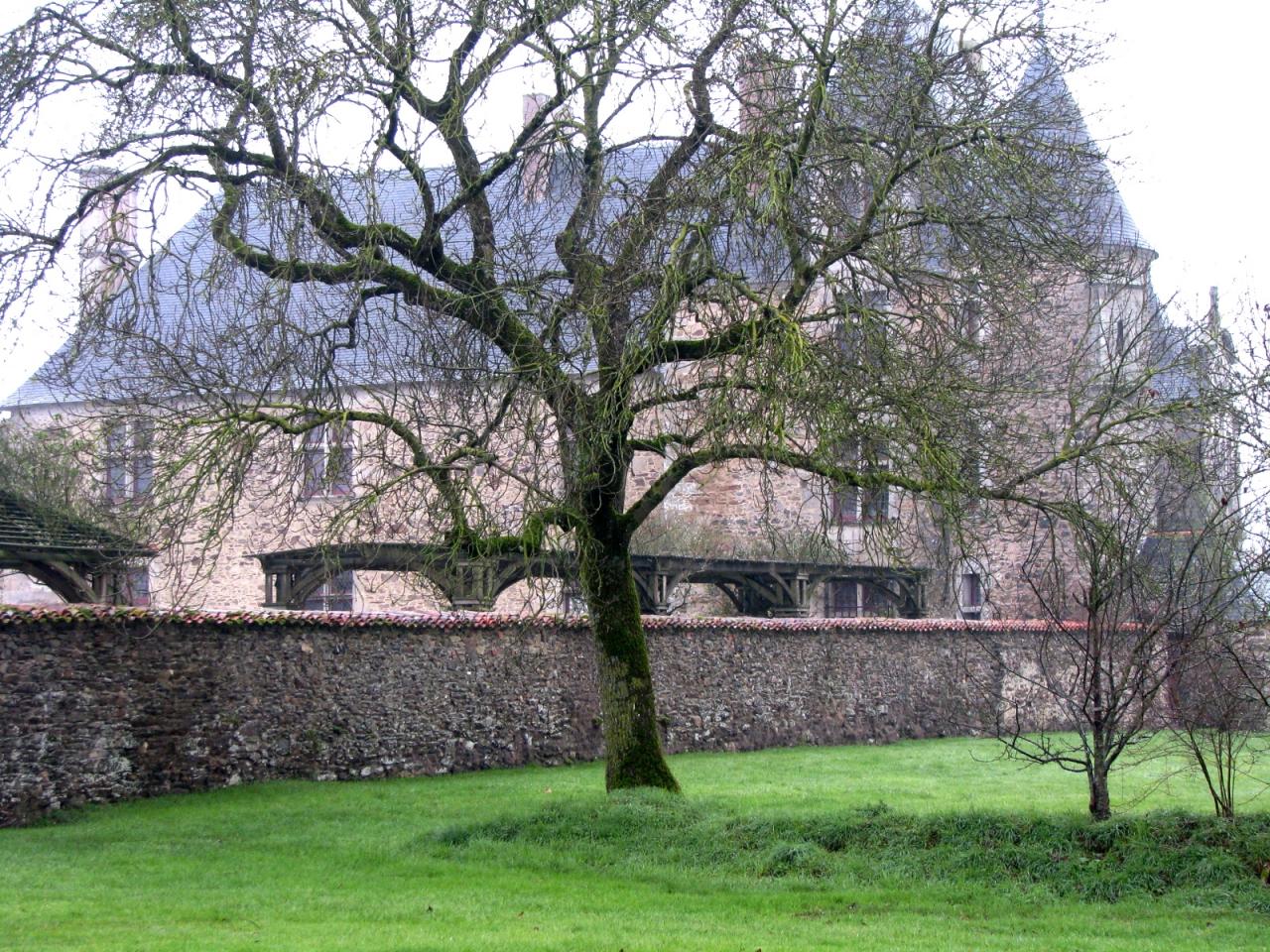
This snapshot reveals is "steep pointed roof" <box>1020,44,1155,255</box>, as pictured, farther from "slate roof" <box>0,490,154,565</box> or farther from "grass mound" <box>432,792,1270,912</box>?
"slate roof" <box>0,490,154,565</box>

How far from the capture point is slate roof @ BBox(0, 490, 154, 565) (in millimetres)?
Result: 15281

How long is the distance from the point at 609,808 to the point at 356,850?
6.33ft

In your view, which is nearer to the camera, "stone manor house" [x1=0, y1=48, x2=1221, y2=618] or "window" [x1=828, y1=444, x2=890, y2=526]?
"window" [x1=828, y1=444, x2=890, y2=526]

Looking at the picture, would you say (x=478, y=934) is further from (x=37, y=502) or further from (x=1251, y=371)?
(x=37, y=502)

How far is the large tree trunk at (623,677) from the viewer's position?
11.7 m

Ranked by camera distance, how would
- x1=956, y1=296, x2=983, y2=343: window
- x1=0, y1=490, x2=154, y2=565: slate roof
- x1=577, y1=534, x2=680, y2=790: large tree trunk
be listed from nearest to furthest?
1. x1=956, y1=296, x2=983, y2=343: window
2. x1=577, y1=534, x2=680, y2=790: large tree trunk
3. x1=0, y1=490, x2=154, y2=565: slate roof

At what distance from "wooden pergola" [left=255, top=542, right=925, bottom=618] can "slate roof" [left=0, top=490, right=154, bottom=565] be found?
8.17 feet

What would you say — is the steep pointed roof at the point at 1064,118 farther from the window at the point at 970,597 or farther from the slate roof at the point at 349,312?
the window at the point at 970,597

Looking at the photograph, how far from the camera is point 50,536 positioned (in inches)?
610

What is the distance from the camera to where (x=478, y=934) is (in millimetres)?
7074

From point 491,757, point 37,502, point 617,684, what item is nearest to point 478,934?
point 617,684

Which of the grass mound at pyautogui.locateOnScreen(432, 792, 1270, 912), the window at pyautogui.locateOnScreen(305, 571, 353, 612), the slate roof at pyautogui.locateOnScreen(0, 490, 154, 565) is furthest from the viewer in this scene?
the window at pyautogui.locateOnScreen(305, 571, 353, 612)

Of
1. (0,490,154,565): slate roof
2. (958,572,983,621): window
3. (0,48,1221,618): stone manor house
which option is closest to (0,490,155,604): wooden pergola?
(0,490,154,565): slate roof

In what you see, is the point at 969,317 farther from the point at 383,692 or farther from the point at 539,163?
the point at 383,692
